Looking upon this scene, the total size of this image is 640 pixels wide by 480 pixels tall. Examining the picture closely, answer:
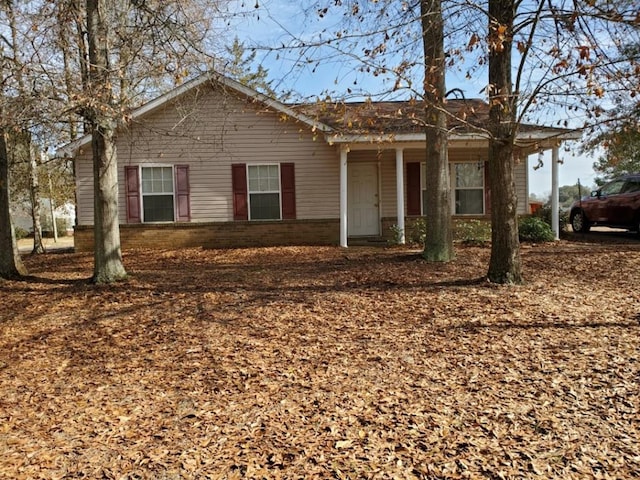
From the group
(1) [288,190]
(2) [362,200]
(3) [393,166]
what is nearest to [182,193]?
(1) [288,190]

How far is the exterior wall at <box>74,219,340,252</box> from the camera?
→ 12750mm

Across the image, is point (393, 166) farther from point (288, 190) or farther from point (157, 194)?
point (157, 194)

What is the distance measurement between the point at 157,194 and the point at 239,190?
7.25 feet

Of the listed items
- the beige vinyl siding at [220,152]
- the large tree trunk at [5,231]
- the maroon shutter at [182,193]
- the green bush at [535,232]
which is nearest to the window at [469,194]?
the green bush at [535,232]

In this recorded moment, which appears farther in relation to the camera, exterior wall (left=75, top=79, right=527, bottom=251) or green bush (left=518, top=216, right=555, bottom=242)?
exterior wall (left=75, top=79, right=527, bottom=251)

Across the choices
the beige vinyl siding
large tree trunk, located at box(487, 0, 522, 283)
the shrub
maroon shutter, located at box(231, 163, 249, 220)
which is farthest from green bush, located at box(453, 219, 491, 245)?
maroon shutter, located at box(231, 163, 249, 220)

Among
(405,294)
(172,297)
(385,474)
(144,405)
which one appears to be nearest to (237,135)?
(172,297)

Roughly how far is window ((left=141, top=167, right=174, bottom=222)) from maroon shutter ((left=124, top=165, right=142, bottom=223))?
0.15 m

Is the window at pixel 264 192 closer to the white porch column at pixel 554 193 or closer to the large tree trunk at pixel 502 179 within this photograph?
the white porch column at pixel 554 193

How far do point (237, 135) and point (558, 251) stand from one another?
836 cm

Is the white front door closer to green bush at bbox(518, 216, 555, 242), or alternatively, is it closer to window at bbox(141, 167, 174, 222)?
green bush at bbox(518, 216, 555, 242)

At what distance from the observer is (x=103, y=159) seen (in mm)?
7355

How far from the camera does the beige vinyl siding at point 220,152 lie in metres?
12.7

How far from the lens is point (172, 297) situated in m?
6.63
